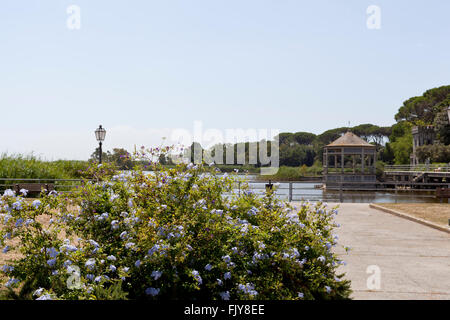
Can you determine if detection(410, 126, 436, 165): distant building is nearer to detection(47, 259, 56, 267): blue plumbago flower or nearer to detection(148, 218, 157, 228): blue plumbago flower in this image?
detection(148, 218, 157, 228): blue plumbago flower

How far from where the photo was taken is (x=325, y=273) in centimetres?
419

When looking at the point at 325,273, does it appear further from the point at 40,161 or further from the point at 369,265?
the point at 40,161

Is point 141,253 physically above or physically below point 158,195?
below

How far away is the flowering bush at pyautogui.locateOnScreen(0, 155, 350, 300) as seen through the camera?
3646mm

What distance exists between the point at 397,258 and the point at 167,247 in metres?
4.60

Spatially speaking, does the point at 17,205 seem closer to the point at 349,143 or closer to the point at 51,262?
the point at 51,262

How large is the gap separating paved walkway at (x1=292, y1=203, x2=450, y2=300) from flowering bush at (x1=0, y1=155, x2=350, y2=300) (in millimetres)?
1131

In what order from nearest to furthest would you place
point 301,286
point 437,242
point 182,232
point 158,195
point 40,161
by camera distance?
point 182,232
point 301,286
point 158,195
point 437,242
point 40,161

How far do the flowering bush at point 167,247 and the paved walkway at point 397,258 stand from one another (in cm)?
113

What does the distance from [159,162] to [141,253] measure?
4.81 feet

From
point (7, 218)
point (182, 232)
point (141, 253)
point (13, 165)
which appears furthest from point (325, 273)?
point (13, 165)

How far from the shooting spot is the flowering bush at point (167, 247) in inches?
144
